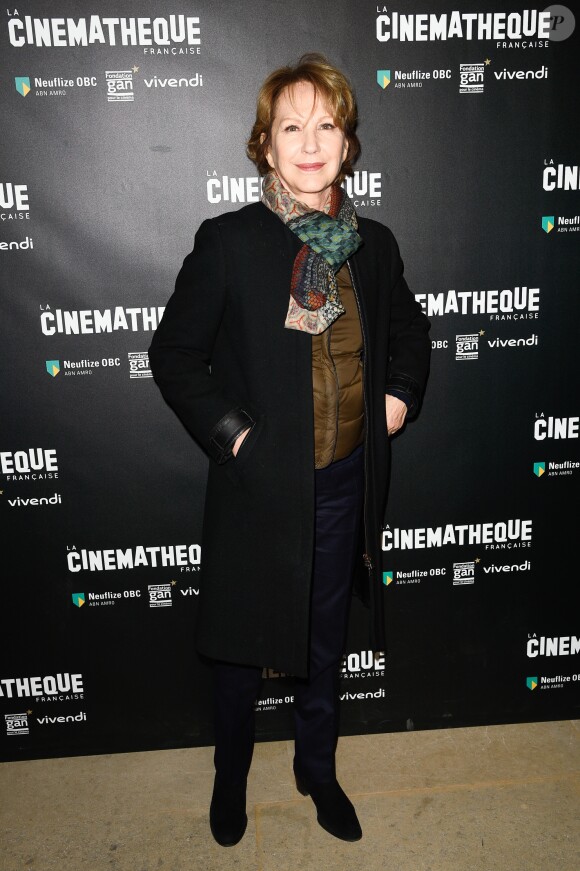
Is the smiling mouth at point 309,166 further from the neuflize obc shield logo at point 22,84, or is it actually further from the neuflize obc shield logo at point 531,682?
the neuflize obc shield logo at point 531,682

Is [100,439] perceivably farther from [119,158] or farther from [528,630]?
[528,630]

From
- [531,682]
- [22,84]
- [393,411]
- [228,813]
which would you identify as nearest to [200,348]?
[393,411]

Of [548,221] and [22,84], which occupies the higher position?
[22,84]

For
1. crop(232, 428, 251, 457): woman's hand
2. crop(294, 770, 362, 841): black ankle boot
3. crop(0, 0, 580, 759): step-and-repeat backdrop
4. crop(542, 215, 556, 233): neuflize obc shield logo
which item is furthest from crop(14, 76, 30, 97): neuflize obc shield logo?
crop(294, 770, 362, 841): black ankle boot

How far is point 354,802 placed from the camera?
2225mm

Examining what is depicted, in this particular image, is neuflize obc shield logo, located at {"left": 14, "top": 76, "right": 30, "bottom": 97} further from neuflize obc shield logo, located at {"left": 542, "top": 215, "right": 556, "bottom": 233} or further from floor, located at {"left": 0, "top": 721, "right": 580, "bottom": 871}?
floor, located at {"left": 0, "top": 721, "right": 580, "bottom": 871}

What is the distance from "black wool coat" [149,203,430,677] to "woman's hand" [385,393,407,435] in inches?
3.3

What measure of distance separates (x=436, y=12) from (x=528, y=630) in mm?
2014

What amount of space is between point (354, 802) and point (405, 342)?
1.40 meters

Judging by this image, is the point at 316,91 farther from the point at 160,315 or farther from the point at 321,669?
the point at 321,669

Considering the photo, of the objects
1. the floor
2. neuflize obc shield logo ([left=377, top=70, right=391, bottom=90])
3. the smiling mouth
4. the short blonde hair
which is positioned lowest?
the floor

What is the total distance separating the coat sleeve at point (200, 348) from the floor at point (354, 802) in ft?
3.76

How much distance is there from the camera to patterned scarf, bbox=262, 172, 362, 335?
1746 millimetres

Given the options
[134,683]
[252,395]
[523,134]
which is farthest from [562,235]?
[134,683]
